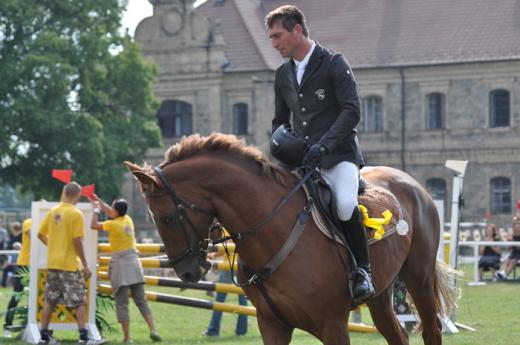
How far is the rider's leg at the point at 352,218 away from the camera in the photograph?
10.0 metres

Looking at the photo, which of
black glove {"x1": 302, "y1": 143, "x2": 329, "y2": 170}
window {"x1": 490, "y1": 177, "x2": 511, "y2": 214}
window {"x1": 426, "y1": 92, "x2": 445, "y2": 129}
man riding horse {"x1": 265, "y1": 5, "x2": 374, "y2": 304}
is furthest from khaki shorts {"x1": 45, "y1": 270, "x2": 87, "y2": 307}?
window {"x1": 426, "y1": 92, "x2": 445, "y2": 129}

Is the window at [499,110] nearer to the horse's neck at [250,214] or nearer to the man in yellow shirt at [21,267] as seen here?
the man in yellow shirt at [21,267]

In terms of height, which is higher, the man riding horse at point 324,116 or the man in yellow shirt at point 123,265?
the man riding horse at point 324,116

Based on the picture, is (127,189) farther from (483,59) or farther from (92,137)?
(483,59)

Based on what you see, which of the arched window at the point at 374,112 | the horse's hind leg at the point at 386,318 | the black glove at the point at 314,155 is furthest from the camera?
the arched window at the point at 374,112

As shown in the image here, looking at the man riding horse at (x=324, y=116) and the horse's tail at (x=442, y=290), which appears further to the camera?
the horse's tail at (x=442, y=290)

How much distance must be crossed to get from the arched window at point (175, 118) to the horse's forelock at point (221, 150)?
61134mm

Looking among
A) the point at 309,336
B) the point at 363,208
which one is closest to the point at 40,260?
the point at 309,336

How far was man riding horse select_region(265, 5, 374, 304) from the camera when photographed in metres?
10.1

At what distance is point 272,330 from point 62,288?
8.24 metres

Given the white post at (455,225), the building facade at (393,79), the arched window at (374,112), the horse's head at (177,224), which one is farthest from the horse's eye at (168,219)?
the arched window at (374,112)

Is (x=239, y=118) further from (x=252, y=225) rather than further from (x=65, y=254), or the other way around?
(x=252, y=225)

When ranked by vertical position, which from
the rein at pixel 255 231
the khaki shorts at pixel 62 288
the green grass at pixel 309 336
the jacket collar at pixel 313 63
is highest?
the jacket collar at pixel 313 63

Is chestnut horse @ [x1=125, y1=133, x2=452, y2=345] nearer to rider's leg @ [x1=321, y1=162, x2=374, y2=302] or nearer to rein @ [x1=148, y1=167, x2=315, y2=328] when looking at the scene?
rein @ [x1=148, y1=167, x2=315, y2=328]
